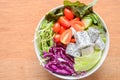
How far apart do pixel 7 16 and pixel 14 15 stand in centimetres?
2

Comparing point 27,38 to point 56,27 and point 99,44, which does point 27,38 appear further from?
point 99,44

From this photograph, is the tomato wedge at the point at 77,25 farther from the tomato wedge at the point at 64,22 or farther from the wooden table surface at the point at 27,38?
the wooden table surface at the point at 27,38

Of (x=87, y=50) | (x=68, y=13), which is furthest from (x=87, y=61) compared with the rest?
(x=68, y=13)

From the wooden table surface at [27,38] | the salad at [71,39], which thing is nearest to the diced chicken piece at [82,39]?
the salad at [71,39]

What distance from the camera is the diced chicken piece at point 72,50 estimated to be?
79 centimetres

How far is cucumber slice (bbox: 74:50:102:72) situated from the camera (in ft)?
2.62

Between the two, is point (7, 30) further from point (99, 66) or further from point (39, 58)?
point (99, 66)

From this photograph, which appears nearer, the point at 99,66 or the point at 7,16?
the point at 99,66

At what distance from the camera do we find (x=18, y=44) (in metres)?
0.91

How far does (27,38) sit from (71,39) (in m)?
0.16

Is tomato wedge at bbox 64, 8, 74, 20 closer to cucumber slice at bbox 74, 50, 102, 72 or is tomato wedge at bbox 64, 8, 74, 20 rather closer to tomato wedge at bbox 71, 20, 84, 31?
tomato wedge at bbox 71, 20, 84, 31

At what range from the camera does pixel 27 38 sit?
91 centimetres

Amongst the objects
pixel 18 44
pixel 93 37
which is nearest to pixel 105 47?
pixel 93 37

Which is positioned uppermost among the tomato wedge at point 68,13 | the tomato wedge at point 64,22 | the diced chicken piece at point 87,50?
the tomato wedge at point 68,13
